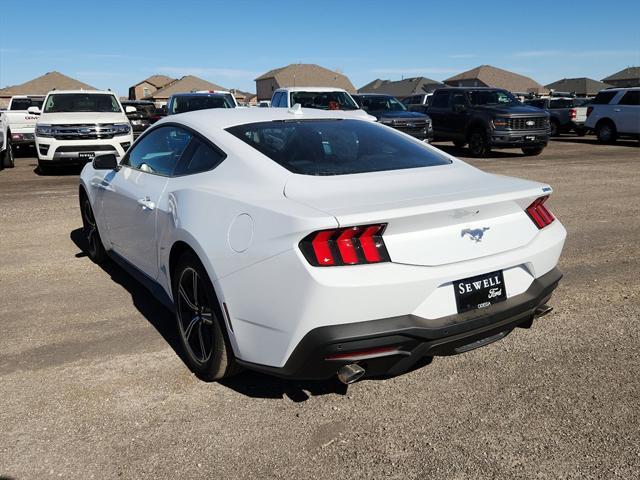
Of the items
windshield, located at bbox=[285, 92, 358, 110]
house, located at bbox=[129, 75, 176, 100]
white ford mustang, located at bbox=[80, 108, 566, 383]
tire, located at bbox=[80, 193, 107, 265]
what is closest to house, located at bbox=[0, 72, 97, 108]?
house, located at bbox=[129, 75, 176, 100]

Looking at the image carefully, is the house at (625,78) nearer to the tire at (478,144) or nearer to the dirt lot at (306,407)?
the tire at (478,144)

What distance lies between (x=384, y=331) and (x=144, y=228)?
6.81ft

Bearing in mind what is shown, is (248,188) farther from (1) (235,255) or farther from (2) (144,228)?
(2) (144,228)

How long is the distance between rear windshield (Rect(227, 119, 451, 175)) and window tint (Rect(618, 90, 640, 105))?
61.4 ft

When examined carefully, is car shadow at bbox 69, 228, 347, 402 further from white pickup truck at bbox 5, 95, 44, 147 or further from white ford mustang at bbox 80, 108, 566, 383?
white pickup truck at bbox 5, 95, 44, 147


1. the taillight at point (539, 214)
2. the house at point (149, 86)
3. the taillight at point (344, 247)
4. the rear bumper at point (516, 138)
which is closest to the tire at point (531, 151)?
the rear bumper at point (516, 138)

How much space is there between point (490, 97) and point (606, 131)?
6.26m

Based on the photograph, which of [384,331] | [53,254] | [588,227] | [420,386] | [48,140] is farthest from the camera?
[48,140]

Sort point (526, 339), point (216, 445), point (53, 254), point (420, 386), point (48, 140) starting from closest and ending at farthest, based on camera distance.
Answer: point (216, 445) < point (420, 386) < point (526, 339) < point (53, 254) < point (48, 140)

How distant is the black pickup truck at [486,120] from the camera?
15906 mm

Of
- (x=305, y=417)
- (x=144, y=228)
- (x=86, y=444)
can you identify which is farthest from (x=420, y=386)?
(x=144, y=228)

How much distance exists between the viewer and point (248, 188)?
10.3 ft

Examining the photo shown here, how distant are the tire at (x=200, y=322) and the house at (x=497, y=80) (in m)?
70.0

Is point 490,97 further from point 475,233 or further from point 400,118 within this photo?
point 475,233
